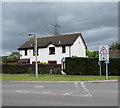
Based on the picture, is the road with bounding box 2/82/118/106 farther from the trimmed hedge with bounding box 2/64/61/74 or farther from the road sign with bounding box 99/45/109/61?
the trimmed hedge with bounding box 2/64/61/74

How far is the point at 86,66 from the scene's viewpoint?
28.6 meters

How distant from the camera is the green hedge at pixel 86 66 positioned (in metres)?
27.7

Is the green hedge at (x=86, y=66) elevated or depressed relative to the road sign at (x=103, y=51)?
depressed

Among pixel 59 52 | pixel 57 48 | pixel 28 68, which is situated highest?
pixel 57 48

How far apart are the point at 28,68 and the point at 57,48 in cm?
841

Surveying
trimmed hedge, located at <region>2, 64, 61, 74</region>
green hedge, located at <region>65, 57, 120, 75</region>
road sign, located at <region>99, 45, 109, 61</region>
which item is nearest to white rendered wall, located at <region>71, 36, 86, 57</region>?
trimmed hedge, located at <region>2, 64, 61, 74</region>

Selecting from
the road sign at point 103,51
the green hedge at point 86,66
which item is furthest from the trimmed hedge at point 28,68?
the road sign at point 103,51

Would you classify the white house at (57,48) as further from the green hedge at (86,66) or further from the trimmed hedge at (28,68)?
the green hedge at (86,66)

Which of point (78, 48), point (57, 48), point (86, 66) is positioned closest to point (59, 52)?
point (57, 48)

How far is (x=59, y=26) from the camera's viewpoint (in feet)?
149

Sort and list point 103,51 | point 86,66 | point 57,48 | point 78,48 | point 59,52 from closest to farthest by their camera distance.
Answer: point 103,51, point 86,66, point 59,52, point 57,48, point 78,48

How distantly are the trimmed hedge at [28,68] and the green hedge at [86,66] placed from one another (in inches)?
80.5

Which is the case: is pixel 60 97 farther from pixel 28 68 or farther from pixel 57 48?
pixel 57 48

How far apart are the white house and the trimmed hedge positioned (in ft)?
23.3
